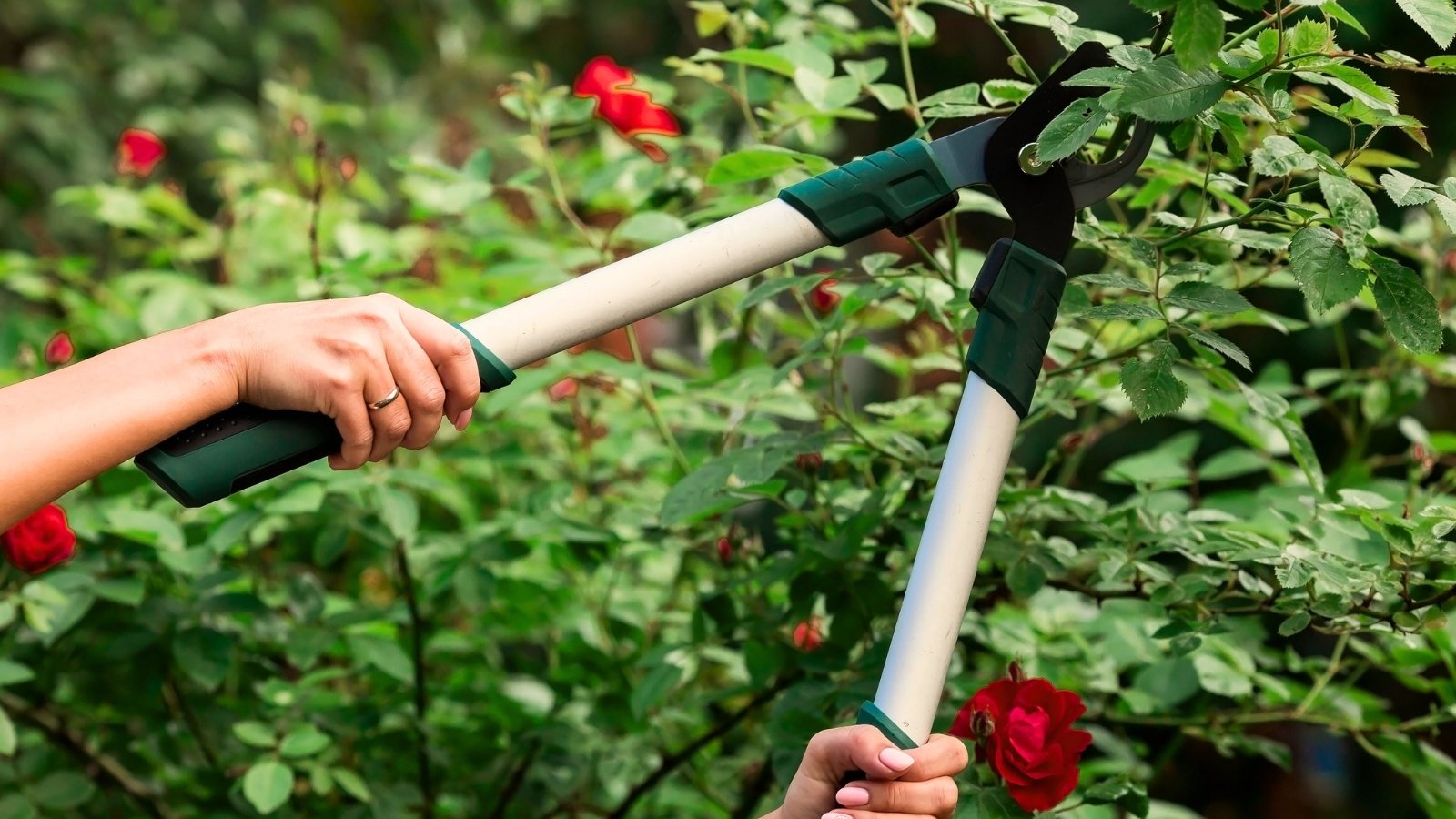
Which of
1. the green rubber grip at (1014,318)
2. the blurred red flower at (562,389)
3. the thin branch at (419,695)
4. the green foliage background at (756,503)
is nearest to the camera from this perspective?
the green rubber grip at (1014,318)

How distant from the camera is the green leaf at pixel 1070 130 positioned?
0.81 m

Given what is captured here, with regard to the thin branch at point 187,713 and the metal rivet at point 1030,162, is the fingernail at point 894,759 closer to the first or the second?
the metal rivet at point 1030,162

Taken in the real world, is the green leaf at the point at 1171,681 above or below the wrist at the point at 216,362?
below

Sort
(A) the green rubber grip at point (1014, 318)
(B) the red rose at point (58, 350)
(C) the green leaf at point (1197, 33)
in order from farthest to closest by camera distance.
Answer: (B) the red rose at point (58, 350)
(A) the green rubber grip at point (1014, 318)
(C) the green leaf at point (1197, 33)

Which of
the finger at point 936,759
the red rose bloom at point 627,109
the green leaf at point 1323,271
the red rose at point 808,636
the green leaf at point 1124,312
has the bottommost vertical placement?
the red rose at point 808,636

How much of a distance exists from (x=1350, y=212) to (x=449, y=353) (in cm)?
57

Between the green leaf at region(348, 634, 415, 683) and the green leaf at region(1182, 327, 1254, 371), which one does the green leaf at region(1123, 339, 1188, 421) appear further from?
the green leaf at region(348, 634, 415, 683)

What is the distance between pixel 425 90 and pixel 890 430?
11.6 ft

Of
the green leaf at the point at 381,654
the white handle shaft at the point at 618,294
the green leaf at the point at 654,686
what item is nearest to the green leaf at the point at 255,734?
the green leaf at the point at 381,654

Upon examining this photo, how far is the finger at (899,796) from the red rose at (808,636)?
1.43 feet

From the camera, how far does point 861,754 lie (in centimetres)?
84

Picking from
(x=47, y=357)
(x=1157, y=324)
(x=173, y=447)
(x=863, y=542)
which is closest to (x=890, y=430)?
(x=863, y=542)

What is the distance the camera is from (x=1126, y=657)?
131cm

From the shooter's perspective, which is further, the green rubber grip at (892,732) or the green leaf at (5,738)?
the green leaf at (5,738)
